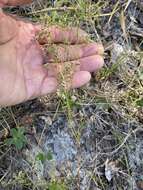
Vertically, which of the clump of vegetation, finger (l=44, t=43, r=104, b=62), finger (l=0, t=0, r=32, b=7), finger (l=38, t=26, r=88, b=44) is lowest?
the clump of vegetation

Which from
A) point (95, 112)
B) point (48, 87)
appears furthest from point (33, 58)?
point (95, 112)

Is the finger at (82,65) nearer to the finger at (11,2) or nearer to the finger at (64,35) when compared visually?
the finger at (64,35)

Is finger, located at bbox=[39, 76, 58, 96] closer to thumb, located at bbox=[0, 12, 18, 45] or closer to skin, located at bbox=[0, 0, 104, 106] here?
skin, located at bbox=[0, 0, 104, 106]

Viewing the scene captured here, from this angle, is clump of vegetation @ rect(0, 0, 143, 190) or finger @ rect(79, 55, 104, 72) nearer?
clump of vegetation @ rect(0, 0, 143, 190)

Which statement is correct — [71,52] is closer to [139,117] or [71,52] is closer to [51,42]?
[51,42]

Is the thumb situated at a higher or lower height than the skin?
higher

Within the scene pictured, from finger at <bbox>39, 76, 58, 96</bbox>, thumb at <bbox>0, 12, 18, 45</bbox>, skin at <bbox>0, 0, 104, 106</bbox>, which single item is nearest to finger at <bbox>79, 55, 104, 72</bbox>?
skin at <bbox>0, 0, 104, 106</bbox>

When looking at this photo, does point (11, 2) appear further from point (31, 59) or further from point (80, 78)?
point (80, 78)
